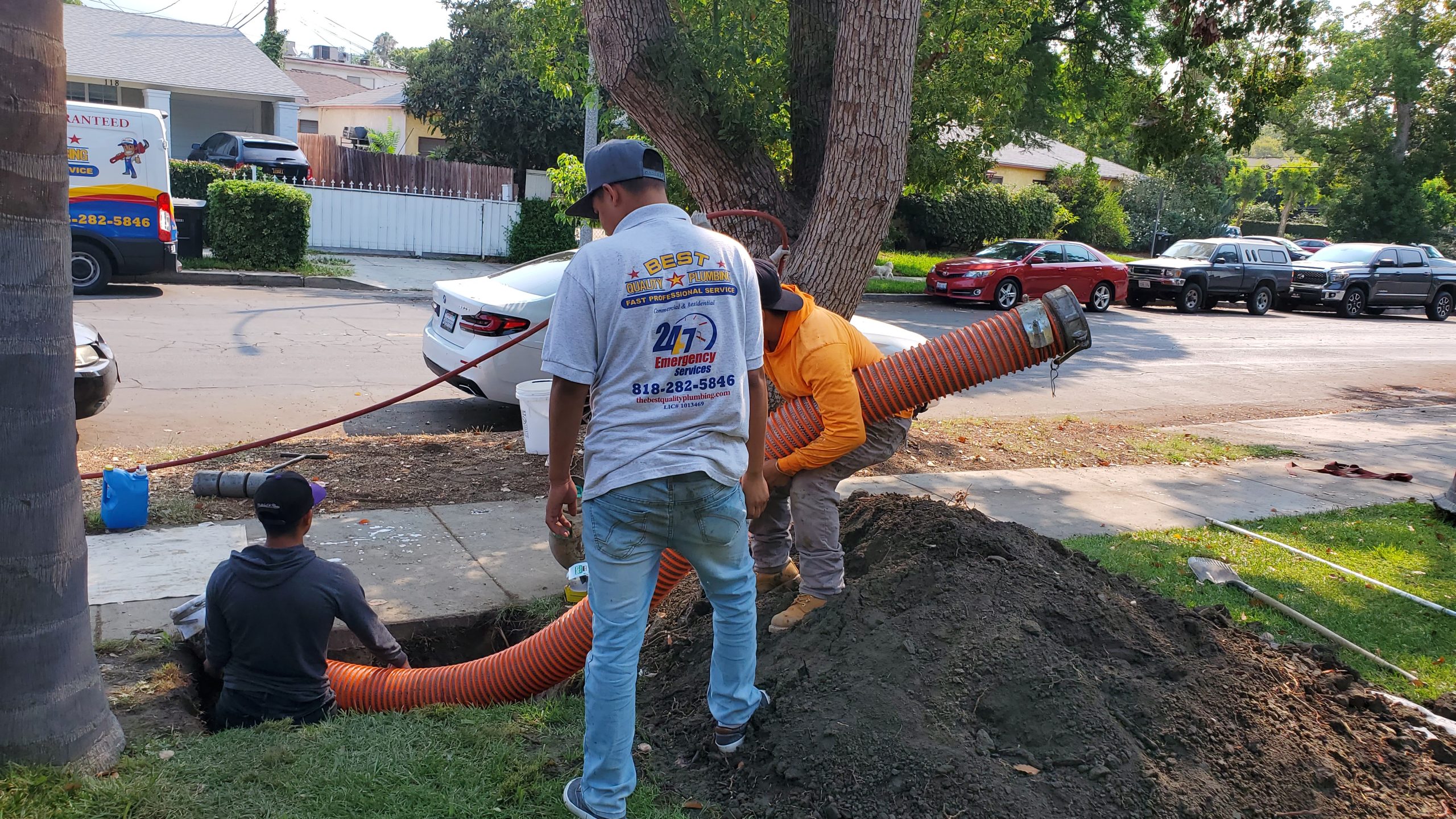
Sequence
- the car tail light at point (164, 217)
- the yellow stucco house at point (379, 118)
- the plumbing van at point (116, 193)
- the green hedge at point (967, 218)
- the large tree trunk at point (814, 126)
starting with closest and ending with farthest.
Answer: the large tree trunk at point (814, 126)
the plumbing van at point (116, 193)
the car tail light at point (164, 217)
the green hedge at point (967, 218)
the yellow stucco house at point (379, 118)

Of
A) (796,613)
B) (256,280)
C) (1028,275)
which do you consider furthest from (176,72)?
(796,613)

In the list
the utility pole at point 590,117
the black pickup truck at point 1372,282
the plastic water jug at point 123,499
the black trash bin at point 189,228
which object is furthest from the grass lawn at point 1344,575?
the black pickup truck at point 1372,282

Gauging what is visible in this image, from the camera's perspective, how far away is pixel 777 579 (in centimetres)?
466

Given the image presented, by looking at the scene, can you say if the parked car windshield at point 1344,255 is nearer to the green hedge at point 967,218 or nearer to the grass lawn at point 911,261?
the green hedge at point 967,218

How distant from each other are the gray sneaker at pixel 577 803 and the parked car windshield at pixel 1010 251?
19864mm

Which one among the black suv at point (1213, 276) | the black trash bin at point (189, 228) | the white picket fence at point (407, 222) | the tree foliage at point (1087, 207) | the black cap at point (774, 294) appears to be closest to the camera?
the black cap at point (774, 294)

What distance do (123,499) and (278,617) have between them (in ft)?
8.18

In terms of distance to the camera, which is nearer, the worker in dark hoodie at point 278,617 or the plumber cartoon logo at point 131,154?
the worker in dark hoodie at point 278,617

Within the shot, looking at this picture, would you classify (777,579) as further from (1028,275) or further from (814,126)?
(1028,275)

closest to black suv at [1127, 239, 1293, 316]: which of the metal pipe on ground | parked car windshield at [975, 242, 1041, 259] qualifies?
parked car windshield at [975, 242, 1041, 259]

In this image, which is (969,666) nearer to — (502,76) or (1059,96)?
(1059,96)

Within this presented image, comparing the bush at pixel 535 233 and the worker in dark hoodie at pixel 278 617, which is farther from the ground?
the bush at pixel 535 233

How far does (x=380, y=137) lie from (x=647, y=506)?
1233 inches

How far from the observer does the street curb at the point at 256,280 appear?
51.4ft
